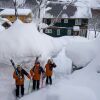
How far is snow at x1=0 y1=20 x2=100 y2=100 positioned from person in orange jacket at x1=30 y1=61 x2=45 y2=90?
14.0 inches

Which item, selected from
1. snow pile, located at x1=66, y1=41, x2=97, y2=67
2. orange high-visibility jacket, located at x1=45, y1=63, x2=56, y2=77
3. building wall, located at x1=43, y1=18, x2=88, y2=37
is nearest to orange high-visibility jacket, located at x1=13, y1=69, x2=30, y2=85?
orange high-visibility jacket, located at x1=45, y1=63, x2=56, y2=77

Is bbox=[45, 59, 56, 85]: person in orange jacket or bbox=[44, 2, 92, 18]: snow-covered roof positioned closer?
bbox=[45, 59, 56, 85]: person in orange jacket

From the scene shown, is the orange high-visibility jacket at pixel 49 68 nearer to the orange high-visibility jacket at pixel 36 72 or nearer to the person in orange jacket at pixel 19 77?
the orange high-visibility jacket at pixel 36 72

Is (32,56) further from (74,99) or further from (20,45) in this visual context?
(74,99)

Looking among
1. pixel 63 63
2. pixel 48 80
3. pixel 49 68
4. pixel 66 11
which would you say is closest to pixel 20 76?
pixel 49 68

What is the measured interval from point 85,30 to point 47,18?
21.9 ft

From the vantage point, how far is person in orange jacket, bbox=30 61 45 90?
13047 mm

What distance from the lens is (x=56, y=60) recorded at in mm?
18484

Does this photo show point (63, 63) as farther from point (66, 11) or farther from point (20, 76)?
point (66, 11)

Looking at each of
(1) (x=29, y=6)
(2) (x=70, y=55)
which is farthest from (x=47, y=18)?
(2) (x=70, y=55)

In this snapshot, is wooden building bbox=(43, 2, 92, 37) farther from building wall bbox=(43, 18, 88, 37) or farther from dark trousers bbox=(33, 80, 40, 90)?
dark trousers bbox=(33, 80, 40, 90)

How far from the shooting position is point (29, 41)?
1677cm

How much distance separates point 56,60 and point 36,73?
5.39 meters

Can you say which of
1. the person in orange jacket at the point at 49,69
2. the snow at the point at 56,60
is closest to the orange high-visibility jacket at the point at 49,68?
the person in orange jacket at the point at 49,69
